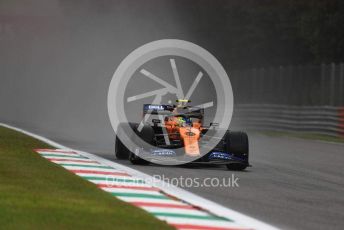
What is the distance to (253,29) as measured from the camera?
6278 centimetres

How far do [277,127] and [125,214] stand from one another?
22.2 meters

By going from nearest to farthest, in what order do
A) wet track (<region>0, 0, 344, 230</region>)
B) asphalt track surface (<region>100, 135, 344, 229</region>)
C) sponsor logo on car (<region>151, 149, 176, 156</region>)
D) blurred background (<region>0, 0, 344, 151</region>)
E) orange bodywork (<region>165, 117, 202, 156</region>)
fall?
asphalt track surface (<region>100, 135, 344, 229</region>) < sponsor logo on car (<region>151, 149, 176, 156</region>) < orange bodywork (<region>165, 117, 202, 156</region>) < wet track (<region>0, 0, 344, 230</region>) < blurred background (<region>0, 0, 344, 151</region>)

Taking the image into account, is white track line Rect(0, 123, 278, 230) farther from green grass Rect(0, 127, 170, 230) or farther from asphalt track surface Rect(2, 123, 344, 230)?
green grass Rect(0, 127, 170, 230)

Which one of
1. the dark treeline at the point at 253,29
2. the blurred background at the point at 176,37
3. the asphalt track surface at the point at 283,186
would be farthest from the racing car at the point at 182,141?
the dark treeline at the point at 253,29

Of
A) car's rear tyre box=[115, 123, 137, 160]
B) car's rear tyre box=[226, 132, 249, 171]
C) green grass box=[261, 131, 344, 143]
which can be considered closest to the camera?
car's rear tyre box=[226, 132, 249, 171]

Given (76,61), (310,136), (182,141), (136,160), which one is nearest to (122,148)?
(136,160)

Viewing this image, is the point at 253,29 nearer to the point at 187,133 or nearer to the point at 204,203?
the point at 187,133

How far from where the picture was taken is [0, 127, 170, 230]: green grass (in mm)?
8016

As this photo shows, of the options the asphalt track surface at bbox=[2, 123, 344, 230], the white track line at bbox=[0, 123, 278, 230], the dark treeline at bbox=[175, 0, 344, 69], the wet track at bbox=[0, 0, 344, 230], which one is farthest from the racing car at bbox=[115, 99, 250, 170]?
the dark treeline at bbox=[175, 0, 344, 69]

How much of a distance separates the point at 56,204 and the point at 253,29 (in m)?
54.4

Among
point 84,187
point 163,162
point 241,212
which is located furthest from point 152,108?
point 241,212

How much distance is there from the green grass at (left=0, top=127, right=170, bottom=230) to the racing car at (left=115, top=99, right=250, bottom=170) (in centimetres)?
195

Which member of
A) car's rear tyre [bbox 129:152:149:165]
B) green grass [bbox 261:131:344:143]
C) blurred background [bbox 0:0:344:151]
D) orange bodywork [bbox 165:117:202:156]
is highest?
blurred background [bbox 0:0:344:151]

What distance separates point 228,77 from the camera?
136 feet
